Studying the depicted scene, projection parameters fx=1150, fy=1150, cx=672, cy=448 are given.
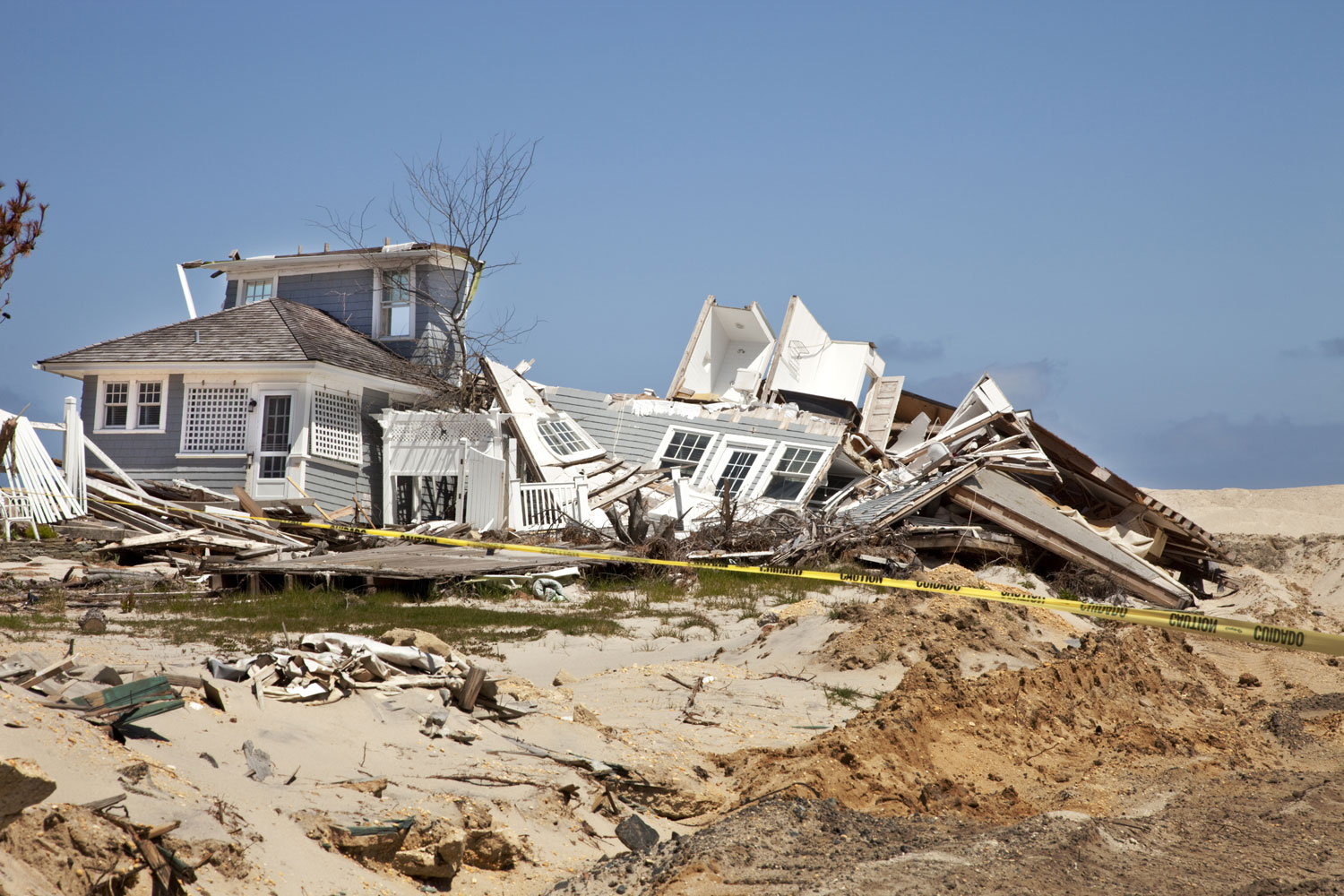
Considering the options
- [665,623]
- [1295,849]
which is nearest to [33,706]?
[1295,849]

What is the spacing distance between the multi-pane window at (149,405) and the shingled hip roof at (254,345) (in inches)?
23.5

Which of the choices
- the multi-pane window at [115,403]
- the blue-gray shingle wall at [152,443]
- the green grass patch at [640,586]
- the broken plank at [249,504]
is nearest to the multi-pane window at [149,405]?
the blue-gray shingle wall at [152,443]

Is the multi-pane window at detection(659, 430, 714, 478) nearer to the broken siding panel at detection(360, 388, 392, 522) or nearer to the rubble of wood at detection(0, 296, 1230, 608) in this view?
the rubble of wood at detection(0, 296, 1230, 608)

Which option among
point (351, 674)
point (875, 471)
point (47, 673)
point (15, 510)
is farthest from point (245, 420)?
point (47, 673)

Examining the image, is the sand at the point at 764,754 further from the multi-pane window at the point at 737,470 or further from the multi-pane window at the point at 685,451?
the multi-pane window at the point at 685,451

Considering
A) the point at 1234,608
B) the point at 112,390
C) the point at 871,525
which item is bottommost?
the point at 1234,608

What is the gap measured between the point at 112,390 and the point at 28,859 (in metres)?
20.6

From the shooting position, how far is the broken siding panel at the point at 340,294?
25.4 metres

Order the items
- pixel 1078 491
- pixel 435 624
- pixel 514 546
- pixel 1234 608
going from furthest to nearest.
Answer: pixel 1078 491 → pixel 1234 608 → pixel 514 546 → pixel 435 624

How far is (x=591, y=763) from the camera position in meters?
6.94

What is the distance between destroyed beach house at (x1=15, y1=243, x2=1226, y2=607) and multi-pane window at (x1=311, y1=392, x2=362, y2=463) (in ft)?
0.12

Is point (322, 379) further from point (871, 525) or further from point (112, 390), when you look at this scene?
point (871, 525)

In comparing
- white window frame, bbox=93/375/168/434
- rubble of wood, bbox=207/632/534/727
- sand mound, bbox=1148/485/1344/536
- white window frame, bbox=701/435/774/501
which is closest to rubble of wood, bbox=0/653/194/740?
Result: rubble of wood, bbox=207/632/534/727

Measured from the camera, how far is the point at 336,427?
72.1ft
